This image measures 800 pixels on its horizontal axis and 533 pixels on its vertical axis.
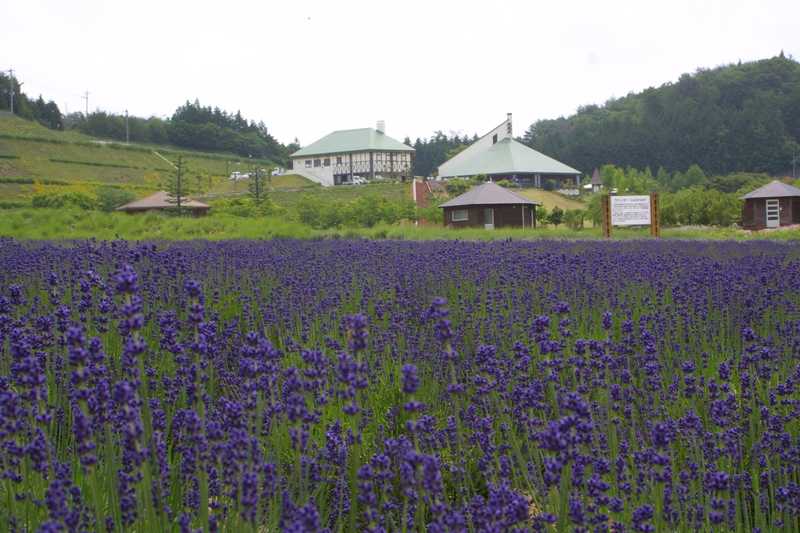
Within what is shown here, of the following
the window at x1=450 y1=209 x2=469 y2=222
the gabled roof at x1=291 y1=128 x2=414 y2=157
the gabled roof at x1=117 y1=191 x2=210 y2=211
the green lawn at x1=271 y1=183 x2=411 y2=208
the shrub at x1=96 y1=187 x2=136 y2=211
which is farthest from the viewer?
the gabled roof at x1=291 y1=128 x2=414 y2=157

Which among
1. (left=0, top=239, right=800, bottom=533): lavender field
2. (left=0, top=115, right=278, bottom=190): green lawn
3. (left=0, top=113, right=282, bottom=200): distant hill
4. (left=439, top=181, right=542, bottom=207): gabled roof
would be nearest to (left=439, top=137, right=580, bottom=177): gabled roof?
(left=0, top=113, right=282, bottom=200): distant hill

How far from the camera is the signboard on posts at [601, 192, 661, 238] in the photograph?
69.1 feet

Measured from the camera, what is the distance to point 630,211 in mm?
21125

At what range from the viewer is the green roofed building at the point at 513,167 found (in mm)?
58594

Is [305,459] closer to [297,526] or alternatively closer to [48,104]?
[297,526]

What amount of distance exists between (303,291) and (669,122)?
289 ft

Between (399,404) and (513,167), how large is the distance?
183 feet

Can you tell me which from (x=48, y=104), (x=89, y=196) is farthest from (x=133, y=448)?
(x=48, y=104)

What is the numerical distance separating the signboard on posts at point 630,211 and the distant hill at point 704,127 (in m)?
62.0

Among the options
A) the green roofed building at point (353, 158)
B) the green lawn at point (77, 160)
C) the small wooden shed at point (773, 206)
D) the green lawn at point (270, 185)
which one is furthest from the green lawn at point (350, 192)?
the small wooden shed at point (773, 206)

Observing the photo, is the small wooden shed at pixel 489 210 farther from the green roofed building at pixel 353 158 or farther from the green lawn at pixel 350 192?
the green roofed building at pixel 353 158

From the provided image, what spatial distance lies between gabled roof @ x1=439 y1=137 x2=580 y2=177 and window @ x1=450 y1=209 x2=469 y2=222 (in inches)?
918

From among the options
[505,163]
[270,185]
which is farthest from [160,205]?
[505,163]

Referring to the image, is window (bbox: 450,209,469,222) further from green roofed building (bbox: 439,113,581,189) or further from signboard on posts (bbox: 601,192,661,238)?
green roofed building (bbox: 439,113,581,189)
